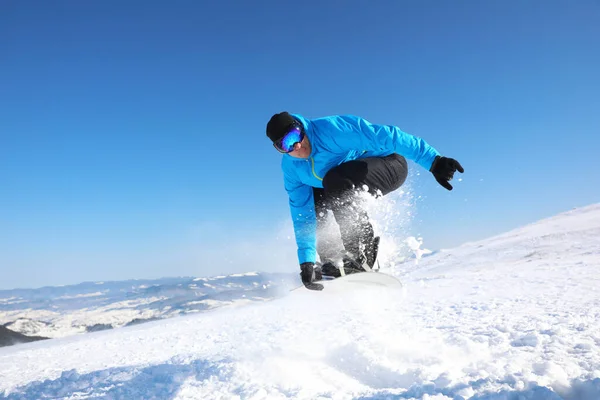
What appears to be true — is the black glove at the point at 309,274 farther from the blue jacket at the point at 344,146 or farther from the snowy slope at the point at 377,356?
the blue jacket at the point at 344,146

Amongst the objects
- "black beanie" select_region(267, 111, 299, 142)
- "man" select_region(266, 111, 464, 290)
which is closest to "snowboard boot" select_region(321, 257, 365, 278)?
"man" select_region(266, 111, 464, 290)

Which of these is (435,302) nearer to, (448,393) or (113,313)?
(448,393)

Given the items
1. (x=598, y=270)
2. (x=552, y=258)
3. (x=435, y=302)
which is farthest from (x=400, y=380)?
(x=552, y=258)

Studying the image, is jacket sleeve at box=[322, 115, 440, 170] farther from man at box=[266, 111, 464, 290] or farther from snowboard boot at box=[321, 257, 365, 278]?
snowboard boot at box=[321, 257, 365, 278]

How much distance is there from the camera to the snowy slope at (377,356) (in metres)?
2.03

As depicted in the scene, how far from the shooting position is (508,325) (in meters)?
3.13

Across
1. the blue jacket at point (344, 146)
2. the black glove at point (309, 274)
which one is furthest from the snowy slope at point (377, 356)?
the blue jacket at point (344, 146)

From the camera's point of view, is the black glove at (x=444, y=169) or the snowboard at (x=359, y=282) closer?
the black glove at (x=444, y=169)

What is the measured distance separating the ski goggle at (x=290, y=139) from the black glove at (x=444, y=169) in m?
1.28

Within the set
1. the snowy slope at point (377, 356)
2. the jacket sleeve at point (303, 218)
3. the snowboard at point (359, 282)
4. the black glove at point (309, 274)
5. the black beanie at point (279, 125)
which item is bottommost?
the snowy slope at point (377, 356)

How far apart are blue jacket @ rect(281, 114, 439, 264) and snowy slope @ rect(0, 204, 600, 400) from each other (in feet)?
5.28

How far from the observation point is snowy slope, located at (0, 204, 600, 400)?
2025 millimetres

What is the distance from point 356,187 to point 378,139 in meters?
0.51

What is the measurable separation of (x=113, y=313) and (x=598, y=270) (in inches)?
3255
